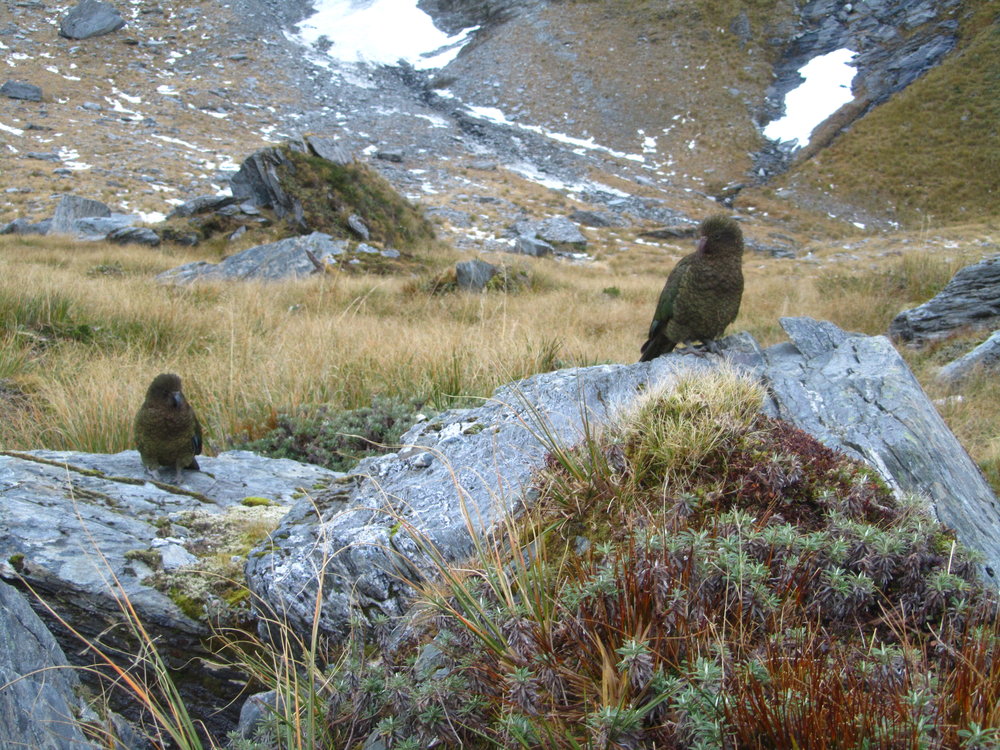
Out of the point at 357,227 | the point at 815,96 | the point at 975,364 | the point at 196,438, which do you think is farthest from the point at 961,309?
the point at 815,96

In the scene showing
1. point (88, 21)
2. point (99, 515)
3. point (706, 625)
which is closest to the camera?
point (706, 625)

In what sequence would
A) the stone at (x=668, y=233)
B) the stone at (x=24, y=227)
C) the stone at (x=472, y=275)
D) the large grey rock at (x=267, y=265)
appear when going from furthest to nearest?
the stone at (x=668, y=233) < the stone at (x=24, y=227) < the stone at (x=472, y=275) < the large grey rock at (x=267, y=265)

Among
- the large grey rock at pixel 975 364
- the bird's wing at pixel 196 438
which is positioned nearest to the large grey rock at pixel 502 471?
the bird's wing at pixel 196 438

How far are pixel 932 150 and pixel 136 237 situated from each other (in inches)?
1689

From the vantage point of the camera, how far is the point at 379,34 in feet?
185

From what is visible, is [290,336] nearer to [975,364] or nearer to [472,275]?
[472,275]

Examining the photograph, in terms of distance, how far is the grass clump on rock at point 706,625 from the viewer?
50.8 inches

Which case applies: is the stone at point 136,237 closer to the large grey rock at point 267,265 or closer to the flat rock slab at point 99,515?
the large grey rock at point 267,265

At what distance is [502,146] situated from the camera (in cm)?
4306

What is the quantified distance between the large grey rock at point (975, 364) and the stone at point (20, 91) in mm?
43269

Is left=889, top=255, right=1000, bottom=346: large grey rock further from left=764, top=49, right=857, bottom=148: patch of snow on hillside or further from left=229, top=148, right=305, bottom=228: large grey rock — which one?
left=764, top=49, right=857, bottom=148: patch of snow on hillside

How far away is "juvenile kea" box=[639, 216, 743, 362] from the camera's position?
4.27 metres

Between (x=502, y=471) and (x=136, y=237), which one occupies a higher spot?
(x=136, y=237)

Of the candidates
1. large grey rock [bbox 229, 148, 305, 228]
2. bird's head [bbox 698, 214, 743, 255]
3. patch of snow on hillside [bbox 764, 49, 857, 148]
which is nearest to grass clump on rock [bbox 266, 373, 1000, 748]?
bird's head [bbox 698, 214, 743, 255]
